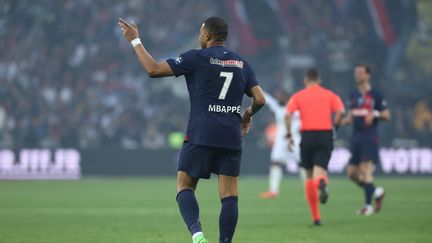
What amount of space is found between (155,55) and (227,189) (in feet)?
89.0

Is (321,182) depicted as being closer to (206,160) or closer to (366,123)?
(366,123)

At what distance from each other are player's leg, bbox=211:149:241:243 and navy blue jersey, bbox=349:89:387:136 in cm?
795

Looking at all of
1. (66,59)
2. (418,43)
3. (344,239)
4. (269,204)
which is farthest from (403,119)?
(344,239)

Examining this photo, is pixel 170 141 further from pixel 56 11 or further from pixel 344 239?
pixel 344 239

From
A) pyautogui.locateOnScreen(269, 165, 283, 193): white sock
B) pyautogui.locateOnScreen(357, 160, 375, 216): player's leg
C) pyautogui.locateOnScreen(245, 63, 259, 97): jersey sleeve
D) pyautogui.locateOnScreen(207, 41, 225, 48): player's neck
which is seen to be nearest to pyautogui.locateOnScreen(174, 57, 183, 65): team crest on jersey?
pyautogui.locateOnScreen(207, 41, 225, 48): player's neck

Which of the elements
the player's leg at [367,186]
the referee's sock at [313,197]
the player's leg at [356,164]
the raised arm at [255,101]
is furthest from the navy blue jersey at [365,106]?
the raised arm at [255,101]

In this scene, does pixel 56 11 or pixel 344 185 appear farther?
pixel 56 11

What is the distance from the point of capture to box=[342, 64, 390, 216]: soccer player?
16.4 metres

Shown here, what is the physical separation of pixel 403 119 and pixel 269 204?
1739 cm

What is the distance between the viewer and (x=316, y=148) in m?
14.0

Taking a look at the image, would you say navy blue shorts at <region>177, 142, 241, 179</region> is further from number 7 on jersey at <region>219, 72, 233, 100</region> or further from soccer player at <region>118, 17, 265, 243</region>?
number 7 on jersey at <region>219, 72, 233, 100</region>

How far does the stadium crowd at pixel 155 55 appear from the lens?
33.8 metres

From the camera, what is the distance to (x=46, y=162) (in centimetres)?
2997

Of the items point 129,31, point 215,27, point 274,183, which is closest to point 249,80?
point 215,27
